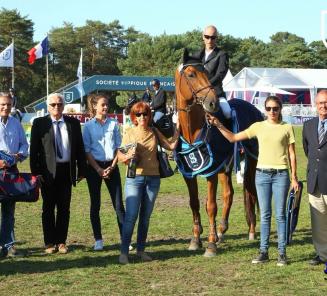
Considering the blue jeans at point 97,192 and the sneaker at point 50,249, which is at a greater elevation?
the blue jeans at point 97,192

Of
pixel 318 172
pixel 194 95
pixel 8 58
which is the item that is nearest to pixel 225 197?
pixel 194 95

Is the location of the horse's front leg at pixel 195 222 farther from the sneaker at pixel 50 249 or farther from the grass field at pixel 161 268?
the sneaker at pixel 50 249

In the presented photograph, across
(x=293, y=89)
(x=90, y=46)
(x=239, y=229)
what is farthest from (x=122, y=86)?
(x=239, y=229)

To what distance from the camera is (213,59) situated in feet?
25.1

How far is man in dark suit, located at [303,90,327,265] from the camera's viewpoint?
20.8 feet

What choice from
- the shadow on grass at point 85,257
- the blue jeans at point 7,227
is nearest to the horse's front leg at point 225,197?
the shadow on grass at point 85,257

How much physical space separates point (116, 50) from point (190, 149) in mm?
80460

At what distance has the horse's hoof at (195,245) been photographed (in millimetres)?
7555

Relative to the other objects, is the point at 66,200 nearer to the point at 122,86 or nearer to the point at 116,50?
the point at 122,86

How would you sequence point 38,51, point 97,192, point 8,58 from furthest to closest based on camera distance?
point 38,51 < point 8,58 < point 97,192

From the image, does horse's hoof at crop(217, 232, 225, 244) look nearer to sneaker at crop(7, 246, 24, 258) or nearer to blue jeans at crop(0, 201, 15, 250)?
sneaker at crop(7, 246, 24, 258)

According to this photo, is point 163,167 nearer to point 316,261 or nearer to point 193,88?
point 193,88

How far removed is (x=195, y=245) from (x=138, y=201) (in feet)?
4.19

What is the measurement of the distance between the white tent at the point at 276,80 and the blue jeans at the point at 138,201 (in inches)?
1503
